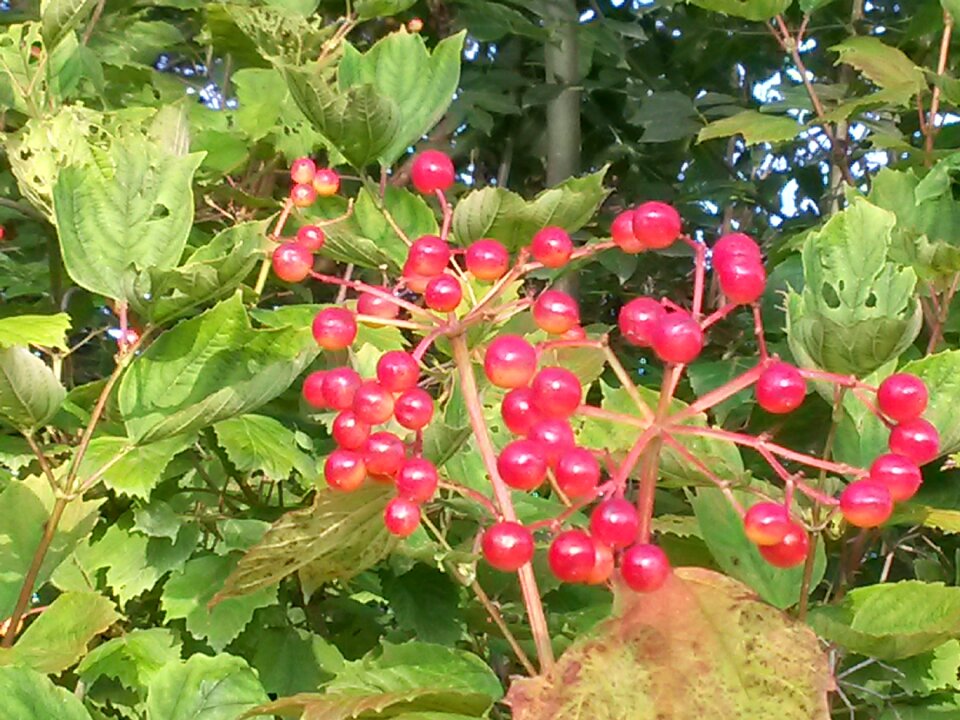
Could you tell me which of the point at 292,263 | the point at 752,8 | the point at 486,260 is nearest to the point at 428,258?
the point at 486,260

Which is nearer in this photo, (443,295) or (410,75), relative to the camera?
(443,295)

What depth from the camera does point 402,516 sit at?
519 millimetres

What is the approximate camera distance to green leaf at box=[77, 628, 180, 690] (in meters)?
0.75

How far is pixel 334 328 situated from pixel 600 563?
0.18 m

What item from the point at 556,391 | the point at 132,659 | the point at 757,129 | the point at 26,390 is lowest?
the point at 132,659

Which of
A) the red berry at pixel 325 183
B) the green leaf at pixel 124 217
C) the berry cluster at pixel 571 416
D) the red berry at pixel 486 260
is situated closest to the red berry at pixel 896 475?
the berry cluster at pixel 571 416

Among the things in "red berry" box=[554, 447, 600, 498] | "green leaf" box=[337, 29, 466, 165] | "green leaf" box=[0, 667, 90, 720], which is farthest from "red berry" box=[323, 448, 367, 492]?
"green leaf" box=[337, 29, 466, 165]

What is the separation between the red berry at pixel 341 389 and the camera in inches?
22.5

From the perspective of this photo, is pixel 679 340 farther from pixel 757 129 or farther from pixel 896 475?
pixel 757 129

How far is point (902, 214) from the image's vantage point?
999 millimetres

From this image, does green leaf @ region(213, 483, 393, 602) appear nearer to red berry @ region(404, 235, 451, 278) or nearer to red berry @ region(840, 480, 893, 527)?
red berry @ region(404, 235, 451, 278)

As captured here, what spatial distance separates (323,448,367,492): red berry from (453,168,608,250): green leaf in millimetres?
300

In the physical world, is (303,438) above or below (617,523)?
below

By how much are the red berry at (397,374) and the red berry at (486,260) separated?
7 centimetres
